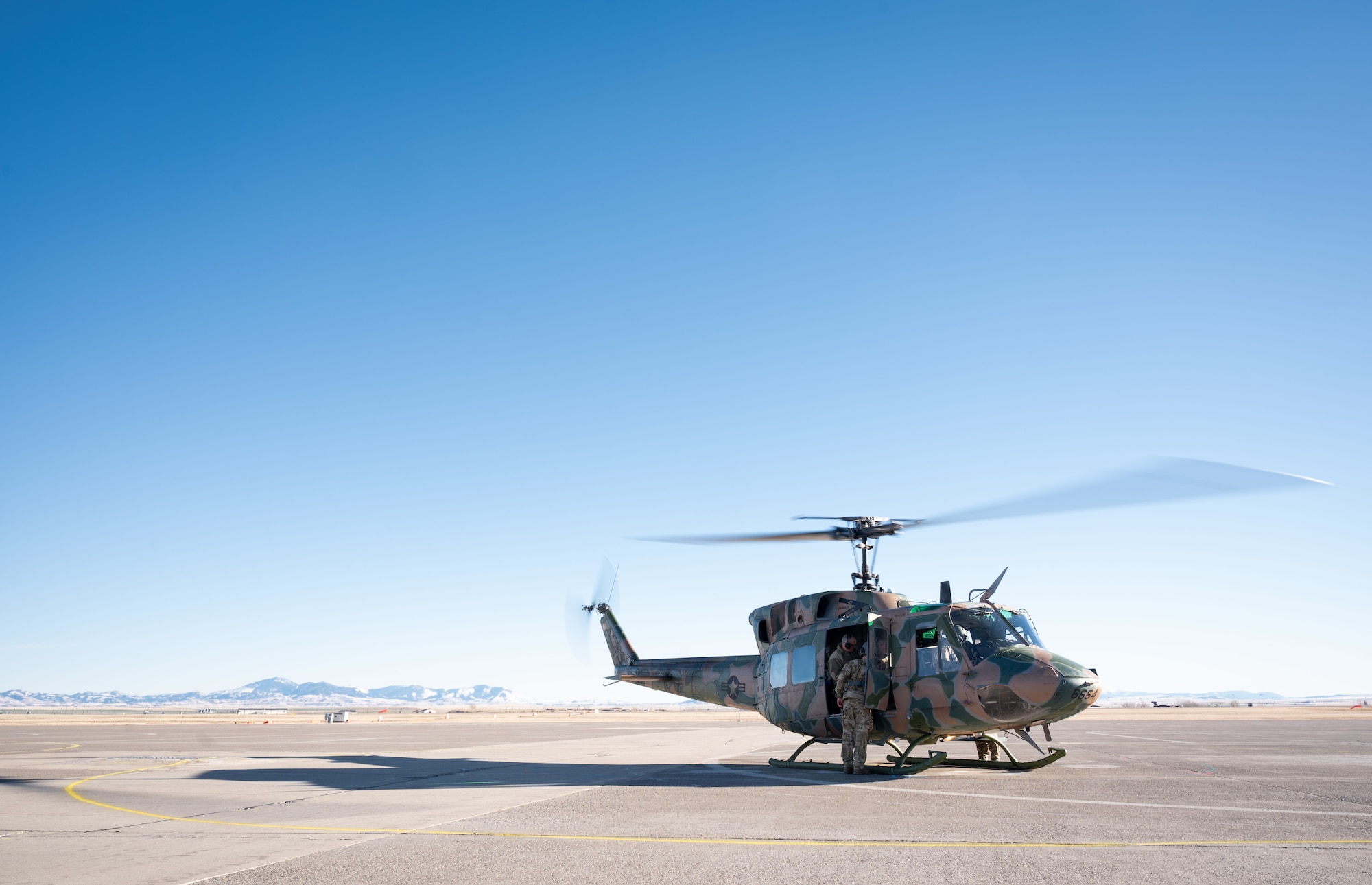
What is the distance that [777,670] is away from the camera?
20.4 m

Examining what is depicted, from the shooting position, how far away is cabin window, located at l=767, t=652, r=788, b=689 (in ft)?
66.0

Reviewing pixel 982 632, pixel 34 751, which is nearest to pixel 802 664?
pixel 982 632

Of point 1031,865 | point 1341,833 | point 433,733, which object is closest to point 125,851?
point 1031,865

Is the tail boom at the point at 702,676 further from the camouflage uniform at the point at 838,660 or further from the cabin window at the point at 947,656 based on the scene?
the cabin window at the point at 947,656

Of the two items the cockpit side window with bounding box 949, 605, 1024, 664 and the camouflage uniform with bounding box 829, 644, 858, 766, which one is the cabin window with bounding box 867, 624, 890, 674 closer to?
the camouflage uniform with bounding box 829, 644, 858, 766

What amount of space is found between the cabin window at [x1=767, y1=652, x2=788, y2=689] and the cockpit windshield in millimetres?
4724

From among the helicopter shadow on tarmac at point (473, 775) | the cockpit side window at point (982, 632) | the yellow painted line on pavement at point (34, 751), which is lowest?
the yellow painted line on pavement at point (34, 751)

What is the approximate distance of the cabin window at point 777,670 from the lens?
2012 centimetres

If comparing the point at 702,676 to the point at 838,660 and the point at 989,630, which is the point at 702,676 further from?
the point at 989,630

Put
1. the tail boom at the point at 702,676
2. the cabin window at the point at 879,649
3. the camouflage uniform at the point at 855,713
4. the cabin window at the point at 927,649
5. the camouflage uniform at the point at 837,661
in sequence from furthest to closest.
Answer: the tail boom at the point at 702,676 → the camouflage uniform at the point at 837,661 → the cabin window at the point at 879,649 → the camouflage uniform at the point at 855,713 → the cabin window at the point at 927,649

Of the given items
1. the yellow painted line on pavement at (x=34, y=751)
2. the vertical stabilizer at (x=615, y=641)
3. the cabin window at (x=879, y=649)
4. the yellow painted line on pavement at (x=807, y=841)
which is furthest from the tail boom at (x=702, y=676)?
the yellow painted line on pavement at (x=34, y=751)

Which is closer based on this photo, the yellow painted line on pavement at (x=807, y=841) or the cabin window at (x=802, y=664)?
the yellow painted line on pavement at (x=807, y=841)

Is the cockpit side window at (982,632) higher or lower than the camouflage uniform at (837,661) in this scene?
higher

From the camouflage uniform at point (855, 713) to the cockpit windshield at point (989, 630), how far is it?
2.10 meters
